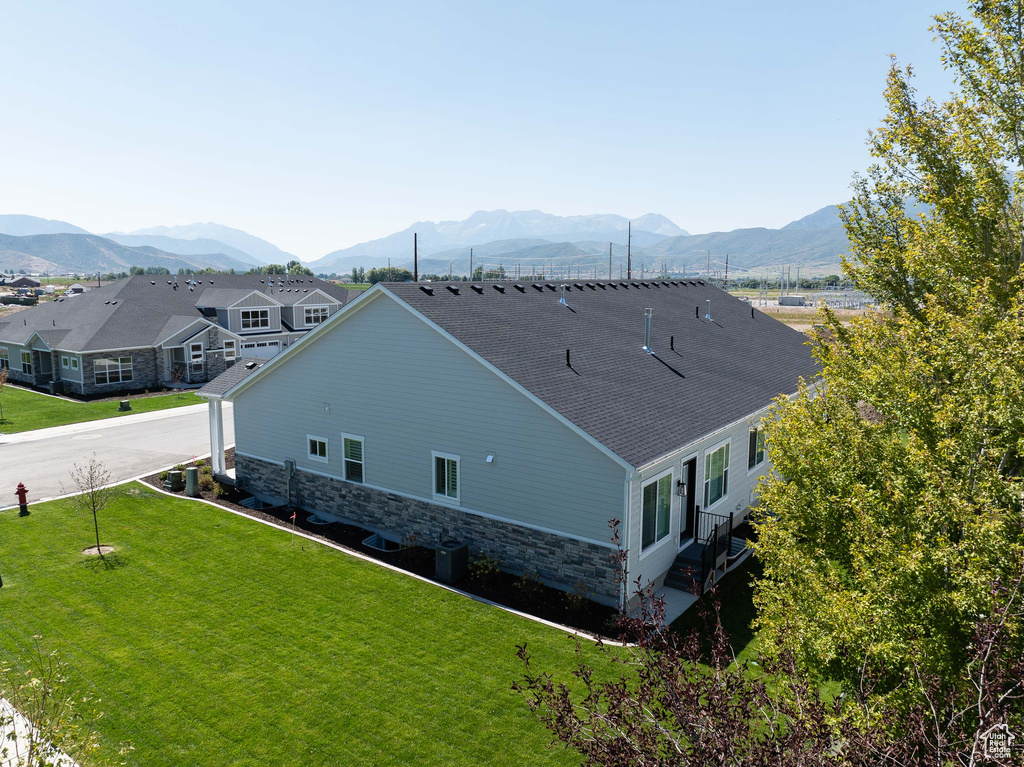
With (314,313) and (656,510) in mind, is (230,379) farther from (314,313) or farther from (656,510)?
(314,313)

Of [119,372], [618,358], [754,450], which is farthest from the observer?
[119,372]

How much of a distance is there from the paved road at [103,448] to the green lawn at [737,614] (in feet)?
62.1

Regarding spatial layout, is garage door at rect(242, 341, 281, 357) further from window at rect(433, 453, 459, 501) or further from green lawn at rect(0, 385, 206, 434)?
window at rect(433, 453, 459, 501)

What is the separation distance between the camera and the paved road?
2250cm

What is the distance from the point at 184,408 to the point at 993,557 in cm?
3680

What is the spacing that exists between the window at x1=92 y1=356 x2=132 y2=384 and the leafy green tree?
4036cm

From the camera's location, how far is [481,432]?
15.1 m

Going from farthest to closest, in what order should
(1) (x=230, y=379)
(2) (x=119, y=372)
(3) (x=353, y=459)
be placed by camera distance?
(2) (x=119, y=372)
(1) (x=230, y=379)
(3) (x=353, y=459)

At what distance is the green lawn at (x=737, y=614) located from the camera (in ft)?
39.4

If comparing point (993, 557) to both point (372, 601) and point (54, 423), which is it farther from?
point (54, 423)

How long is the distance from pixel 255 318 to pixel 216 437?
91.1ft

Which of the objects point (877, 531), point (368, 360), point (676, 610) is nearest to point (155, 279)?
point (368, 360)

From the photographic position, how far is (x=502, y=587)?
46.9 ft

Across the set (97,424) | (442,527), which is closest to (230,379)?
(442,527)
